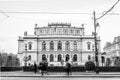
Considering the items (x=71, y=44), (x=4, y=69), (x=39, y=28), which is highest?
(x=39, y=28)

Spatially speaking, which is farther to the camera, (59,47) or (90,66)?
(59,47)

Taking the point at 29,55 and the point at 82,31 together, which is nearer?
the point at 29,55

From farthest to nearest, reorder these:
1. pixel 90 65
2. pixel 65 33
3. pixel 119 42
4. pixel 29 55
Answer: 1. pixel 119 42
2. pixel 65 33
3. pixel 29 55
4. pixel 90 65

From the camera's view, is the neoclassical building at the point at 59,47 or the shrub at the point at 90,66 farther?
the neoclassical building at the point at 59,47

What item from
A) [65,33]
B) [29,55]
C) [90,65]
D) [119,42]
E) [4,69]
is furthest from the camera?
[119,42]

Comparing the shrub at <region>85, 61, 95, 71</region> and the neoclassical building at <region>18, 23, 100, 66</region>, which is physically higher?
the neoclassical building at <region>18, 23, 100, 66</region>

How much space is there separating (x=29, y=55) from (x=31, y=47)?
3.17 metres

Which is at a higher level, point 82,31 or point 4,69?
point 82,31

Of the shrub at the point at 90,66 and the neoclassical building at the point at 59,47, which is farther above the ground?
the neoclassical building at the point at 59,47

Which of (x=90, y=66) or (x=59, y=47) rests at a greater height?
(x=59, y=47)

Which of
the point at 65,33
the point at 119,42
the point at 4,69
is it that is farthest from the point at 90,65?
the point at 119,42

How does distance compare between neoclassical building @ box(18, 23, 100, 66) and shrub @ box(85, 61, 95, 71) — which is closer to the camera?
shrub @ box(85, 61, 95, 71)

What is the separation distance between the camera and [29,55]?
99.3 m

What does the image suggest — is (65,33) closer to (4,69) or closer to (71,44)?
(71,44)
